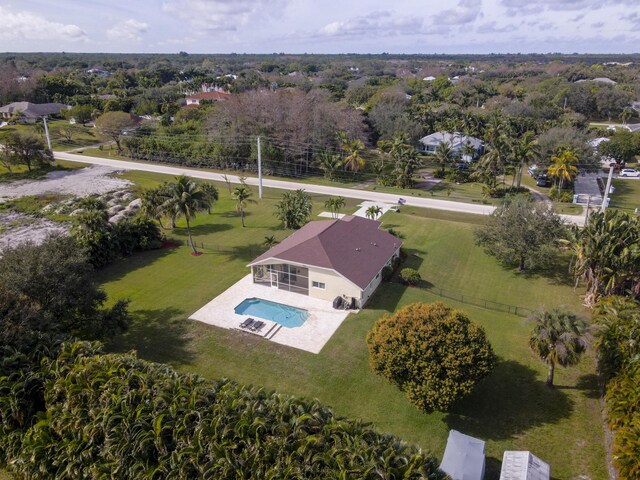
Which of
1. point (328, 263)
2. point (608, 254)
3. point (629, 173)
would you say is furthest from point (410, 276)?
point (629, 173)

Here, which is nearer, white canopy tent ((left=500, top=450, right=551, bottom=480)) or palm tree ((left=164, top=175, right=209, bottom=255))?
white canopy tent ((left=500, top=450, right=551, bottom=480))

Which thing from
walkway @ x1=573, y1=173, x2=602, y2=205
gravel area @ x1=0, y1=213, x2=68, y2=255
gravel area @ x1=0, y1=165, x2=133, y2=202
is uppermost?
gravel area @ x1=0, y1=165, x2=133, y2=202

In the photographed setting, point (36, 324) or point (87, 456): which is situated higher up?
point (36, 324)

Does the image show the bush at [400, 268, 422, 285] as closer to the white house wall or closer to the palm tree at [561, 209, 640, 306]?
the white house wall

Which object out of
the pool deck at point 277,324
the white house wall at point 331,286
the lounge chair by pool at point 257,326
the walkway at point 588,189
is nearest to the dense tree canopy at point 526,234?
the white house wall at point 331,286

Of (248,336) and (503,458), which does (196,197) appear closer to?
(248,336)

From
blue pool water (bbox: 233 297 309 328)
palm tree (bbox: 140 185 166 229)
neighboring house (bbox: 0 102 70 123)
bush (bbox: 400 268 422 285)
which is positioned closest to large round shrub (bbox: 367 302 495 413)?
blue pool water (bbox: 233 297 309 328)

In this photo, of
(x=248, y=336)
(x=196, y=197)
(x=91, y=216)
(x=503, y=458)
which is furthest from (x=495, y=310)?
(x=91, y=216)
